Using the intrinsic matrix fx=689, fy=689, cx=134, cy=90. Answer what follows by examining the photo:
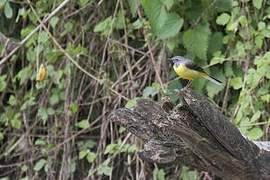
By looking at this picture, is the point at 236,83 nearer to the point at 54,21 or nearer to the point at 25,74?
the point at 54,21

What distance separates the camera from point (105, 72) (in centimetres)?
334

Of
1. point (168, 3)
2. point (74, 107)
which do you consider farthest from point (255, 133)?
point (74, 107)

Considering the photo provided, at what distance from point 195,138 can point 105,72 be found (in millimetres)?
1830

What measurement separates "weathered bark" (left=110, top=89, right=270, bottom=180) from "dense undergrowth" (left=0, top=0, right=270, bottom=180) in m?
1.03

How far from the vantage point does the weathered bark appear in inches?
60.6

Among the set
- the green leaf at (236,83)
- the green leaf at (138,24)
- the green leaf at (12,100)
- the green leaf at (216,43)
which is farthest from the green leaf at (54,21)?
the green leaf at (236,83)

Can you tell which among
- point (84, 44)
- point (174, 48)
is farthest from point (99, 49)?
point (174, 48)

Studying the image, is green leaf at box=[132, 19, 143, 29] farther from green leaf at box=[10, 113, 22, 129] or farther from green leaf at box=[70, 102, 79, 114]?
green leaf at box=[10, 113, 22, 129]

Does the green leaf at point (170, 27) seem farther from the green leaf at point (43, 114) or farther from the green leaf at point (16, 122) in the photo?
the green leaf at point (16, 122)

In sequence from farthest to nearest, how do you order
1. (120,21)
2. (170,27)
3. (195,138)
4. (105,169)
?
(120,21), (105,169), (170,27), (195,138)

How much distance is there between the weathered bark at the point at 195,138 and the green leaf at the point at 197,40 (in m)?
1.19

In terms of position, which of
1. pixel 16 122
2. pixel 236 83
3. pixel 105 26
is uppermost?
Result: pixel 105 26

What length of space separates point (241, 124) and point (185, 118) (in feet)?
3.66

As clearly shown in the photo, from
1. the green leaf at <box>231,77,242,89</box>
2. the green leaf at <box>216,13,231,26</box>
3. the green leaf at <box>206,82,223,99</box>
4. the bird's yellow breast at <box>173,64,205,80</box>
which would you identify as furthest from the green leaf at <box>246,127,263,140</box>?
the bird's yellow breast at <box>173,64,205,80</box>
